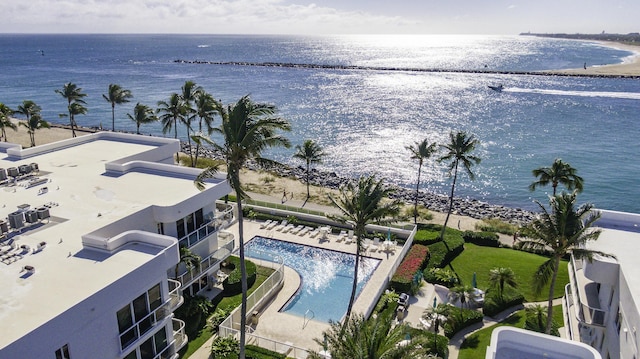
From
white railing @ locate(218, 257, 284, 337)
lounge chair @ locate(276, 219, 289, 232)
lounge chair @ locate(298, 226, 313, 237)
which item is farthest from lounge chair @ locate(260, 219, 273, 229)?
white railing @ locate(218, 257, 284, 337)

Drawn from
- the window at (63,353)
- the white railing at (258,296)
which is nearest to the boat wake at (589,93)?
the white railing at (258,296)

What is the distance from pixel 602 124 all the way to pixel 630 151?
60.4 feet

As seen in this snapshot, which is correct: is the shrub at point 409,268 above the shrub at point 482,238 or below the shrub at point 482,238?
above

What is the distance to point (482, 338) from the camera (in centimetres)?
2619

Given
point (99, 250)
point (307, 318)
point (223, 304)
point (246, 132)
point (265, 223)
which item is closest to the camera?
point (246, 132)

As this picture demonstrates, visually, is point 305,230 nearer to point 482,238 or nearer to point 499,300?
point 482,238

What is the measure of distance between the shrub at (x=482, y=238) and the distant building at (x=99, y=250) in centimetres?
2078

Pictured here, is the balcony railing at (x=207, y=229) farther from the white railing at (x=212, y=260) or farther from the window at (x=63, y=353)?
the window at (x=63, y=353)

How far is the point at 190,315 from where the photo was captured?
2603cm

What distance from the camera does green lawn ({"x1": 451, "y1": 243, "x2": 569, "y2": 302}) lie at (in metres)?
31.6

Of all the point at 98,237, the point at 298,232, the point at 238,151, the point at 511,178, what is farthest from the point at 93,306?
the point at 511,178

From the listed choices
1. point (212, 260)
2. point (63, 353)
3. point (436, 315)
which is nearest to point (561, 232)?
point (436, 315)

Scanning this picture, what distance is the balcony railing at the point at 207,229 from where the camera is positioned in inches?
1041

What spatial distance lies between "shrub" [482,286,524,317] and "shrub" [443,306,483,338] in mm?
1138
